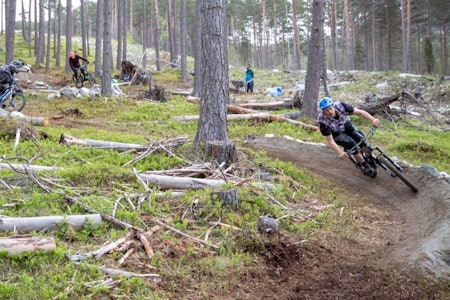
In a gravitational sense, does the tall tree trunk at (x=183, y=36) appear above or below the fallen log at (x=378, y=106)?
above

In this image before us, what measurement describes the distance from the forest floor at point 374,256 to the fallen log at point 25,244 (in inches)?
59.3

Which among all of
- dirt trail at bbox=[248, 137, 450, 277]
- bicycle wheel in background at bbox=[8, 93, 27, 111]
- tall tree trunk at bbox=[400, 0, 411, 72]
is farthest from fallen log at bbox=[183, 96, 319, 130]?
tall tree trunk at bbox=[400, 0, 411, 72]

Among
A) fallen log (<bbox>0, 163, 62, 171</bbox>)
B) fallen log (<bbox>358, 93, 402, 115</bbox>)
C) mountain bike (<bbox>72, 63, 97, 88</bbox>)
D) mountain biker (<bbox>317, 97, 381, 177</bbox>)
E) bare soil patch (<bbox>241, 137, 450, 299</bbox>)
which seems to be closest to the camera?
bare soil patch (<bbox>241, 137, 450, 299</bbox>)

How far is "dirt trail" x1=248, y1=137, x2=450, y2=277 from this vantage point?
5.85 metres

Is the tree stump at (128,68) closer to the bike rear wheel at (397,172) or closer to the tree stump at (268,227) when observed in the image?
the bike rear wheel at (397,172)

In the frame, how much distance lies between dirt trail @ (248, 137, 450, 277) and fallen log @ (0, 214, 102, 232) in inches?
161

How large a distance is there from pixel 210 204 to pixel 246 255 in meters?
1.24

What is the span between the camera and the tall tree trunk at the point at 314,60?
14.4 m

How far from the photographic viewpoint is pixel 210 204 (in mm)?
6375

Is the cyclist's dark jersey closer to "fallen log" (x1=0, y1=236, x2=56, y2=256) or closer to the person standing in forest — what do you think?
"fallen log" (x1=0, y1=236, x2=56, y2=256)

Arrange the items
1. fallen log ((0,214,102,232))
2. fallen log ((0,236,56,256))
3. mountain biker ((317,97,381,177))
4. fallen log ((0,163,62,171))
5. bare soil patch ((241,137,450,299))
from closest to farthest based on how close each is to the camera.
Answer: fallen log ((0,236,56,256)), fallen log ((0,214,102,232)), bare soil patch ((241,137,450,299)), fallen log ((0,163,62,171)), mountain biker ((317,97,381,177))

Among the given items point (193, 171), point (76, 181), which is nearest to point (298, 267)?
point (193, 171)

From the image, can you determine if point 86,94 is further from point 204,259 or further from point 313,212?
point 204,259

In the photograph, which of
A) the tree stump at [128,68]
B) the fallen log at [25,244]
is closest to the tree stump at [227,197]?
the fallen log at [25,244]
